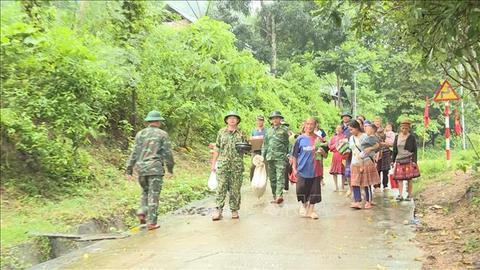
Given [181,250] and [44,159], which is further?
[44,159]

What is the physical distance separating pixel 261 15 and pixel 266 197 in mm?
20548

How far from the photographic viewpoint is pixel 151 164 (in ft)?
27.6

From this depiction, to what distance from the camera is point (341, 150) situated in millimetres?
11023

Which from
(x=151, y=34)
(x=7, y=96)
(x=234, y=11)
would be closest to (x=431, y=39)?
(x=7, y=96)

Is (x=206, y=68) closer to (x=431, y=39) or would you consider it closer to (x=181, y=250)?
(x=181, y=250)

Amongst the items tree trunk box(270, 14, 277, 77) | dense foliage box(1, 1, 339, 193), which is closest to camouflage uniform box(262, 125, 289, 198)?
dense foliage box(1, 1, 339, 193)

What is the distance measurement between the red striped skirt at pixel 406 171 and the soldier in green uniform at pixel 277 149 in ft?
7.07

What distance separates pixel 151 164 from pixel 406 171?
4908 millimetres

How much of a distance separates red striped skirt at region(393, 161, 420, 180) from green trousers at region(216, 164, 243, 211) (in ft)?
10.6

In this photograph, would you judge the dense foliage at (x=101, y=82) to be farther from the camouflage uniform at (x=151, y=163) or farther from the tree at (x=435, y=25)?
the tree at (x=435, y=25)

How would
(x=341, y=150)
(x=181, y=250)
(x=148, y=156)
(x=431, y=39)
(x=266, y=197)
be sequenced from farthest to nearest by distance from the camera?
(x=266, y=197)
(x=341, y=150)
(x=148, y=156)
(x=181, y=250)
(x=431, y=39)

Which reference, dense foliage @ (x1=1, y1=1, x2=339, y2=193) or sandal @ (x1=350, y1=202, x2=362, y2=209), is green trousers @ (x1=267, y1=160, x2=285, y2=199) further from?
dense foliage @ (x1=1, y1=1, x2=339, y2=193)

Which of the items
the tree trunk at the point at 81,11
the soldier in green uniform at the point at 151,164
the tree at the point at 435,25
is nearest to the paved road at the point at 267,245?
the soldier in green uniform at the point at 151,164

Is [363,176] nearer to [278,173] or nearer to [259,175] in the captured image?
[278,173]
